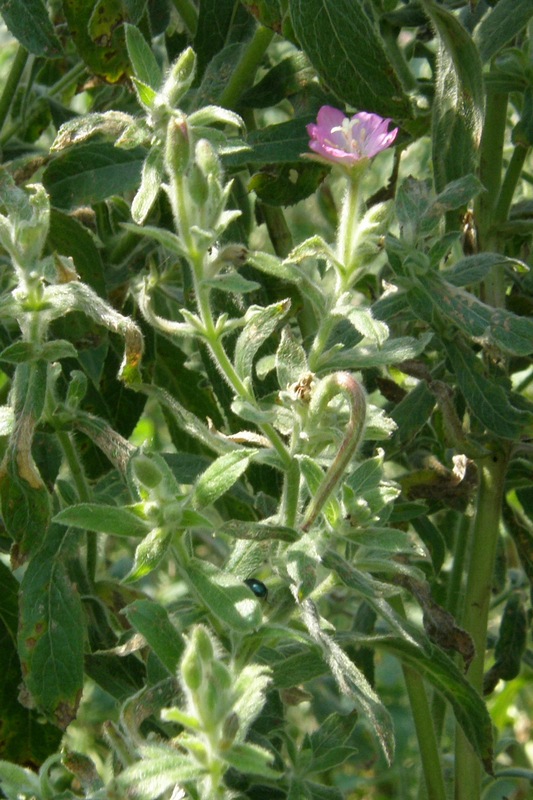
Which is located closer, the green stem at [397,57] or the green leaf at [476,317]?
the green leaf at [476,317]

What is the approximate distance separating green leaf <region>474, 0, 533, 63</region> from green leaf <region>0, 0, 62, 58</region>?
54 centimetres

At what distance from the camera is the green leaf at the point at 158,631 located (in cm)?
101

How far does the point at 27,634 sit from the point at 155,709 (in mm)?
204

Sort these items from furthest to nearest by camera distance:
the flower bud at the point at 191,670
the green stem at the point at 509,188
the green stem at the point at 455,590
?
the green stem at the point at 455,590, the green stem at the point at 509,188, the flower bud at the point at 191,670

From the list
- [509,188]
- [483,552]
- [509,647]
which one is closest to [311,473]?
[483,552]

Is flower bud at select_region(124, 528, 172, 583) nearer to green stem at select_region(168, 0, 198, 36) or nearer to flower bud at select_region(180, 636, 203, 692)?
flower bud at select_region(180, 636, 203, 692)

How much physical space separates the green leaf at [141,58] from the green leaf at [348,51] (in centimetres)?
21

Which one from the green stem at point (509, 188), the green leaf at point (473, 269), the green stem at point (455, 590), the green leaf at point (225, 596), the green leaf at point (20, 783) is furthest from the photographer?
the green stem at point (455, 590)

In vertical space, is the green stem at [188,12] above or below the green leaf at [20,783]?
above

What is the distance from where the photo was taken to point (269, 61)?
5.77 ft

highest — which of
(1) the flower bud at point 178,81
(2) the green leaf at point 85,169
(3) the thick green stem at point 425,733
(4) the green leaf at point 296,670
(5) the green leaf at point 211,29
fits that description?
(1) the flower bud at point 178,81

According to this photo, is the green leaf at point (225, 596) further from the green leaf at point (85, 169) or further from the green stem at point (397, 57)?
the green stem at point (397, 57)

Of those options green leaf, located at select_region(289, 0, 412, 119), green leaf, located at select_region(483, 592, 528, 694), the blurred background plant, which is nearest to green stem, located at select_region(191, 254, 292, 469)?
the blurred background plant

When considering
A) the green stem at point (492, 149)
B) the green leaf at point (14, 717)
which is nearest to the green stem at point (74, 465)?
the green leaf at point (14, 717)
